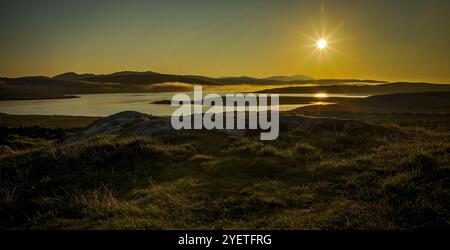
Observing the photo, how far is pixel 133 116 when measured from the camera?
25.1 meters

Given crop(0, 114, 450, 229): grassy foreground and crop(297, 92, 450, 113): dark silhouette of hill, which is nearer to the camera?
crop(0, 114, 450, 229): grassy foreground

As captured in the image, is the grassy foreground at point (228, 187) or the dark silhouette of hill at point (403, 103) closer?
the grassy foreground at point (228, 187)

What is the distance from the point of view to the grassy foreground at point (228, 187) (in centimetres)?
689

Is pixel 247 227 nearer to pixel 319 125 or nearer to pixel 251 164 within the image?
pixel 251 164

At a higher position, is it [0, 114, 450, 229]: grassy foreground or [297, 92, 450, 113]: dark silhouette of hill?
[297, 92, 450, 113]: dark silhouette of hill

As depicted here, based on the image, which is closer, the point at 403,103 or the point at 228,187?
the point at 228,187

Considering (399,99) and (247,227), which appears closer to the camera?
(247,227)

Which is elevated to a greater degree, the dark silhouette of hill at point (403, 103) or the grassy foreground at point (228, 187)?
the dark silhouette of hill at point (403, 103)

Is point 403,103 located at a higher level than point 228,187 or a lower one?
higher

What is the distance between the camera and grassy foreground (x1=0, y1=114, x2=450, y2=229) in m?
6.89

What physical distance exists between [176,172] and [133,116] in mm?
14821

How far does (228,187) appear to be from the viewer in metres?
9.37
